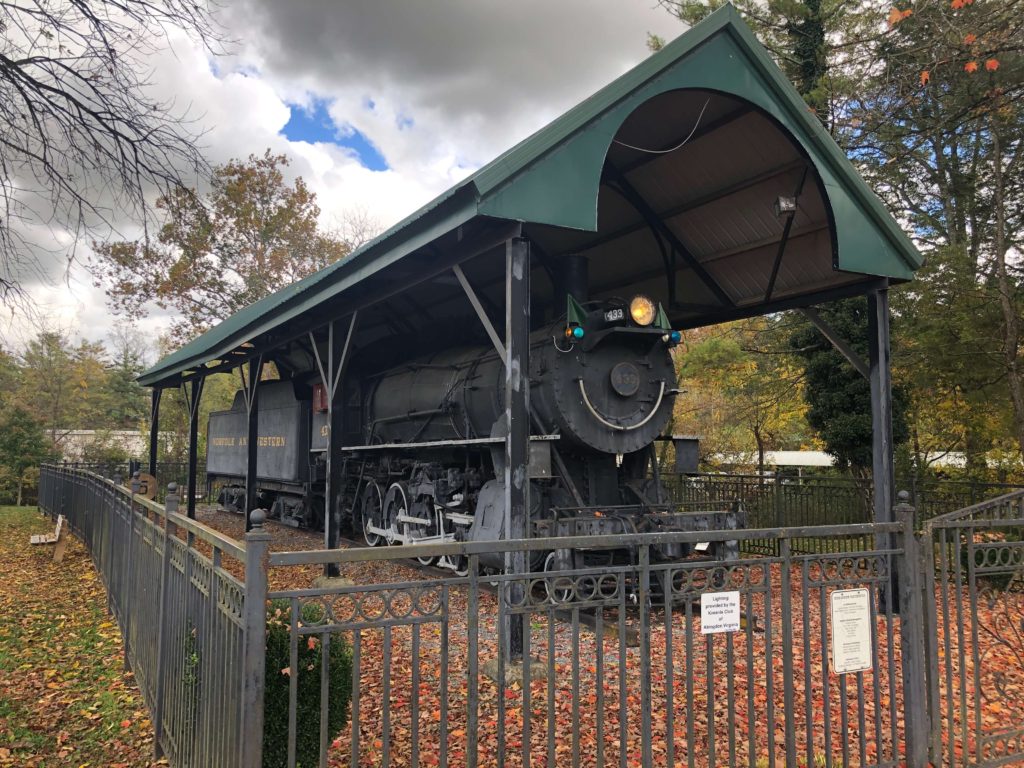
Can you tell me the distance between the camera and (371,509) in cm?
1173

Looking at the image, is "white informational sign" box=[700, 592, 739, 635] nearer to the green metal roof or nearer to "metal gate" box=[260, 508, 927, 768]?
"metal gate" box=[260, 508, 927, 768]

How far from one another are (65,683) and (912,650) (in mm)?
6322

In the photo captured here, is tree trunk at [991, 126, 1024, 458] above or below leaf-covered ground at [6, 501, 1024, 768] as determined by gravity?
above

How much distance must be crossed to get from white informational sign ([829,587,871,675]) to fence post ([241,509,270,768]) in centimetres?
285

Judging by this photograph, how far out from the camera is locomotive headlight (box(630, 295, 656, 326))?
25.6 ft

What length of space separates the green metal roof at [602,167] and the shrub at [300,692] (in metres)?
3.14

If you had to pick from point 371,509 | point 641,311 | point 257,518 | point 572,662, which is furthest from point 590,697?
point 371,509

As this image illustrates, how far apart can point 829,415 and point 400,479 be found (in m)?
7.92

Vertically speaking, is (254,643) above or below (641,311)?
below

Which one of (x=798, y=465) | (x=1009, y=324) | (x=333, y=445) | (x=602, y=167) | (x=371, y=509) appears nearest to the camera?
(x=602, y=167)

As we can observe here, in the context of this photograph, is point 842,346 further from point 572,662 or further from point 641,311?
point 572,662

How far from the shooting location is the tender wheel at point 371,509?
37.6 feet

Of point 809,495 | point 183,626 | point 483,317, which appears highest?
point 483,317

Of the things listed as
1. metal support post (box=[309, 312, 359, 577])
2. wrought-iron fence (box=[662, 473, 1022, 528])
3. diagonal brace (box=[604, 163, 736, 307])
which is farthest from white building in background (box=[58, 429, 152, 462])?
diagonal brace (box=[604, 163, 736, 307])
